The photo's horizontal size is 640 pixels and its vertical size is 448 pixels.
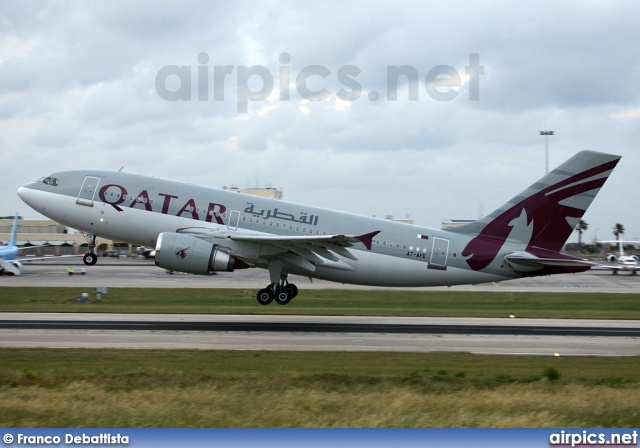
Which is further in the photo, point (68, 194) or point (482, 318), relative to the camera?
point (482, 318)

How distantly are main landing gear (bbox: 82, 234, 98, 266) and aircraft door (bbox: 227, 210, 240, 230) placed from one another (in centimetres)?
571

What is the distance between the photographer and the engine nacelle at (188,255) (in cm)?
2720

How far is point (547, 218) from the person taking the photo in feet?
100

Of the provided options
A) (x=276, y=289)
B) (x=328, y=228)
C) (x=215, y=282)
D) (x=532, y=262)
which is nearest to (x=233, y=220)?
(x=276, y=289)

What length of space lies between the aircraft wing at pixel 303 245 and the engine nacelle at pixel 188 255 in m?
0.89

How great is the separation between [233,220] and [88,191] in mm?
6308

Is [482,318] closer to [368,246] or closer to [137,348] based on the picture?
[368,246]

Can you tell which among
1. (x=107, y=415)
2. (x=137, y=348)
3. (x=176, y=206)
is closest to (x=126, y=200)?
(x=176, y=206)

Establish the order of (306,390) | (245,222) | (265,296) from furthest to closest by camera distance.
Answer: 1. (265,296)
2. (245,222)
3. (306,390)

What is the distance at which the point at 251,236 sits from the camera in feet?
93.6

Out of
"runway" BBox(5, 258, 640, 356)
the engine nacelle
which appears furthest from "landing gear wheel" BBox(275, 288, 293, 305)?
the engine nacelle

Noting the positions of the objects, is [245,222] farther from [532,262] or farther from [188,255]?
[532,262]

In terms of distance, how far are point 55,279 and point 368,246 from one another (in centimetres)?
4071

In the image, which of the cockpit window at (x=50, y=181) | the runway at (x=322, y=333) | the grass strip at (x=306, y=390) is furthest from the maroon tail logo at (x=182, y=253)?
the cockpit window at (x=50, y=181)
